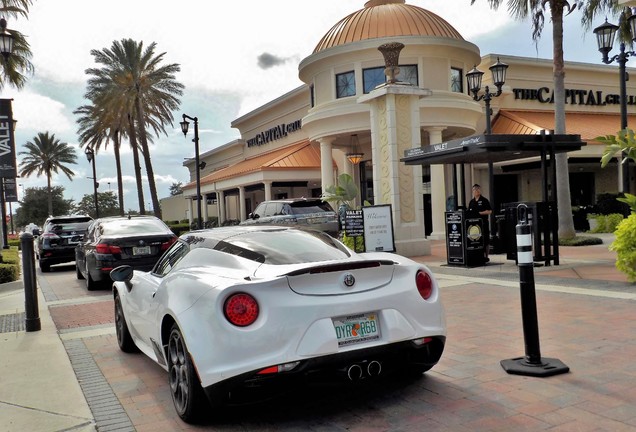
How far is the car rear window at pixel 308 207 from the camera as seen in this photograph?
17.5m

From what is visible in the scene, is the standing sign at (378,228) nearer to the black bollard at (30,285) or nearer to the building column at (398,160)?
the building column at (398,160)

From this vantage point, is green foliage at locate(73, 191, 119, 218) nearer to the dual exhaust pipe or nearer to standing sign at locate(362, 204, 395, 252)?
standing sign at locate(362, 204, 395, 252)

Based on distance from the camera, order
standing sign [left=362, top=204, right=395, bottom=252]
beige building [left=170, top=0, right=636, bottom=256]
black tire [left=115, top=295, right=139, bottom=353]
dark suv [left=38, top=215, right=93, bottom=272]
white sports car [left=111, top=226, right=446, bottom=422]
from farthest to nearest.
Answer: dark suv [left=38, top=215, right=93, bottom=272]
beige building [left=170, top=0, right=636, bottom=256]
standing sign [left=362, top=204, right=395, bottom=252]
black tire [left=115, top=295, right=139, bottom=353]
white sports car [left=111, top=226, right=446, bottom=422]

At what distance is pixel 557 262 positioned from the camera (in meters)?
11.6

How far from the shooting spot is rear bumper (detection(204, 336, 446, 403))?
3.55m

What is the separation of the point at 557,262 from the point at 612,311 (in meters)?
4.86

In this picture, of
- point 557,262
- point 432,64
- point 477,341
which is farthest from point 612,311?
point 432,64

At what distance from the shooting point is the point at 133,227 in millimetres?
12156

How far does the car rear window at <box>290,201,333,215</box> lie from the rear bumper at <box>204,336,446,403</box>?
13.6m

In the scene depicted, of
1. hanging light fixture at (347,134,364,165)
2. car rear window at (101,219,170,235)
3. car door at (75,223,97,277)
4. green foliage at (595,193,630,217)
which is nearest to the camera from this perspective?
car rear window at (101,219,170,235)

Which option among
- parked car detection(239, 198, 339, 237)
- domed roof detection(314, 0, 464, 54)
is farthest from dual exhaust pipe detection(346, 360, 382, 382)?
domed roof detection(314, 0, 464, 54)

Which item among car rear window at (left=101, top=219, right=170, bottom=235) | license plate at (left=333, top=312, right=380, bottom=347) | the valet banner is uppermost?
the valet banner

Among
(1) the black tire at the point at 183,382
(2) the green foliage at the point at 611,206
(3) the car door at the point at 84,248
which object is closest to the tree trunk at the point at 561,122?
(2) the green foliage at the point at 611,206

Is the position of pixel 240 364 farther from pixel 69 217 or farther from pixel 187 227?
pixel 187 227
